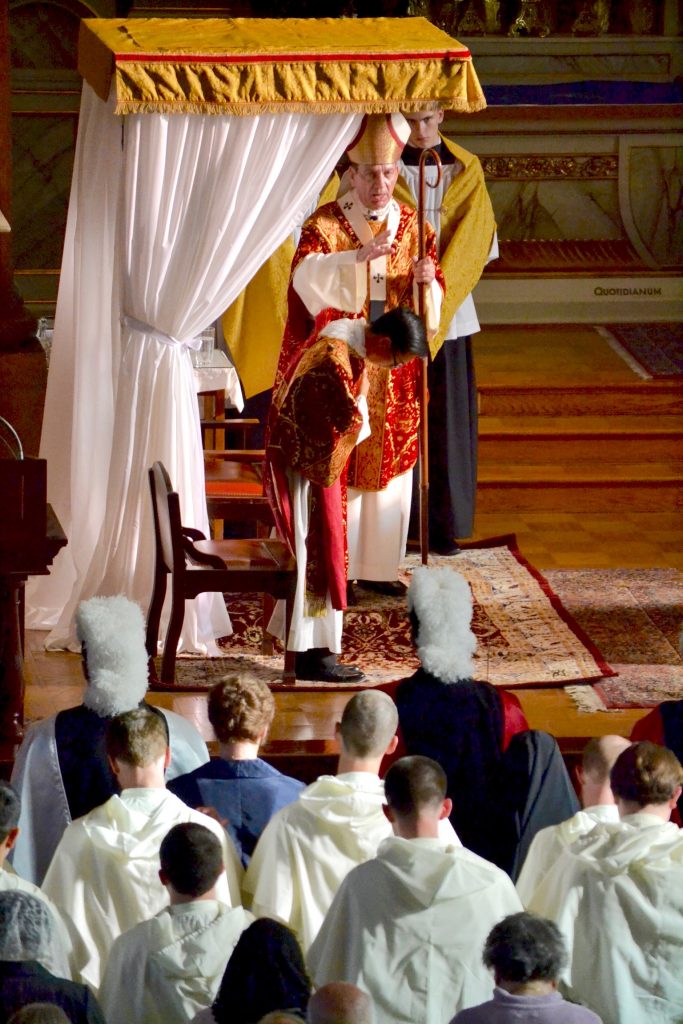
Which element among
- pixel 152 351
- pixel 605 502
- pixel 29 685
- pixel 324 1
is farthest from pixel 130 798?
pixel 324 1

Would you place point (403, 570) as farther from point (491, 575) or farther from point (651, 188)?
point (651, 188)

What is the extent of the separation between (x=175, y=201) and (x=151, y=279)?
12.7 inches

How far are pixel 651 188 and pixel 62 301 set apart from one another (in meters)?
7.32

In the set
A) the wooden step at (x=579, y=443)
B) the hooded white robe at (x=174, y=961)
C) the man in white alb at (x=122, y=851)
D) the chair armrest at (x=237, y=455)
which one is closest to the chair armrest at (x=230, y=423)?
the chair armrest at (x=237, y=455)

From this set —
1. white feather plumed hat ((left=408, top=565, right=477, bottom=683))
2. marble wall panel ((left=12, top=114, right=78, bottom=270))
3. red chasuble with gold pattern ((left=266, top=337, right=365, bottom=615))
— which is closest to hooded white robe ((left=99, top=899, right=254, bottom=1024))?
white feather plumed hat ((left=408, top=565, right=477, bottom=683))

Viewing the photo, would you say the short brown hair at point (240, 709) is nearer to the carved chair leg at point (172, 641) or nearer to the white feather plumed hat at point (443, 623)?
the white feather plumed hat at point (443, 623)

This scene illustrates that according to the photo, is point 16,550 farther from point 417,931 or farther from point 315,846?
point 417,931

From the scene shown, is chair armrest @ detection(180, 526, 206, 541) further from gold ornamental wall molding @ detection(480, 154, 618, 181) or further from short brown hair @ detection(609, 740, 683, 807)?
gold ornamental wall molding @ detection(480, 154, 618, 181)

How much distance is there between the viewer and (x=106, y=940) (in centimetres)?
480

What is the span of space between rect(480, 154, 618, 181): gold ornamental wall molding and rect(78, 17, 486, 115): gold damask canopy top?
651 cm

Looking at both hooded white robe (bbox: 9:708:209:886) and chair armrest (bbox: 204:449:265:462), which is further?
chair armrest (bbox: 204:449:265:462)

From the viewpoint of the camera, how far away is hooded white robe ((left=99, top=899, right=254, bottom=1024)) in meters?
4.18

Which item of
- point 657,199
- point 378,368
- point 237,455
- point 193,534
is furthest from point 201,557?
point 657,199

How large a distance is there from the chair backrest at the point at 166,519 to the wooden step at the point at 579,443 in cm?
418
